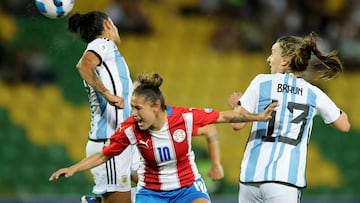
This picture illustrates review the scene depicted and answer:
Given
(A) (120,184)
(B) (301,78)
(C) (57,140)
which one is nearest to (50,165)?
(C) (57,140)

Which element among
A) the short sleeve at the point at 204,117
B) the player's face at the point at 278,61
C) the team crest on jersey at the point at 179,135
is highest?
the player's face at the point at 278,61

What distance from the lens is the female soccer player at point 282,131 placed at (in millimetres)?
5648

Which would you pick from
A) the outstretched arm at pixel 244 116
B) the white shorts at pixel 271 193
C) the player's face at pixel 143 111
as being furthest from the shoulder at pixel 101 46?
the white shorts at pixel 271 193

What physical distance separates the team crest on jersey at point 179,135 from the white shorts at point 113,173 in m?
0.84

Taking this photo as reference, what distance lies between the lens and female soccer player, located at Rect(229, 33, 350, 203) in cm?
565

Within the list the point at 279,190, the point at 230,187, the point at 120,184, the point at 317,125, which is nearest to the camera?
the point at 279,190

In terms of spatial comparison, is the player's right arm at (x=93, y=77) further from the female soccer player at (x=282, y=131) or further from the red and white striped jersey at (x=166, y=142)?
the female soccer player at (x=282, y=131)

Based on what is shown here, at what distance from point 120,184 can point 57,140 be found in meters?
6.07

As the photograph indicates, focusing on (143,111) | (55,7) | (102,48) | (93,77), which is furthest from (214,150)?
(55,7)

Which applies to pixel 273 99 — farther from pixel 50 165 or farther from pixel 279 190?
pixel 50 165

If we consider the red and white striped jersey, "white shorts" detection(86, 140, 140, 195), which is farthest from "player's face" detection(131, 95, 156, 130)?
"white shorts" detection(86, 140, 140, 195)

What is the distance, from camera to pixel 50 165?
12.1 metres

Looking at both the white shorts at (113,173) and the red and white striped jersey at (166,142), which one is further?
the white shorts at (113,173)

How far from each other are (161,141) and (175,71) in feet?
25.4
